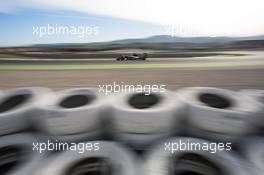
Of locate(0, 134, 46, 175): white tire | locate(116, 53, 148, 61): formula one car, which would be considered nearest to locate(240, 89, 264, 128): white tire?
locate(116, 53, 148, 61): formula one car

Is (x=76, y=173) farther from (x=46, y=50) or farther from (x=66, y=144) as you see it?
(x=46, y=50)

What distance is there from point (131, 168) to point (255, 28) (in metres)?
0.90

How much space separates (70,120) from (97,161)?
213mm

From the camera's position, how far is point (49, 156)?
4.06ft

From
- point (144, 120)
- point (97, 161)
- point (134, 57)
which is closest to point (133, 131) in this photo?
point (144, 120)

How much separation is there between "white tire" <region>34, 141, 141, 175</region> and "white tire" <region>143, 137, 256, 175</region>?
8cm

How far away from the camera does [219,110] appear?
1.24 metres

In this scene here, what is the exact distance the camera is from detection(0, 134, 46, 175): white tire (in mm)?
1210

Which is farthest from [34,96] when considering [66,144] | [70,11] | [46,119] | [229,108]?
[229,108]

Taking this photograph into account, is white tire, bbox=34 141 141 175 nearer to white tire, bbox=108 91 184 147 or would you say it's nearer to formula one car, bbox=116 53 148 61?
white tire, bbox=108 91 184 147

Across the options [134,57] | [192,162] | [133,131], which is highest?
[134,57]

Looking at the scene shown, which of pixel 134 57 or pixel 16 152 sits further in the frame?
pixel 134 57

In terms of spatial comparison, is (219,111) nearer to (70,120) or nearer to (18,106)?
(70,120)

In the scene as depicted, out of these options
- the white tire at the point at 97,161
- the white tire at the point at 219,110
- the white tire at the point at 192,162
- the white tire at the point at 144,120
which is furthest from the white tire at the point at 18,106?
the white tire at the point at 219,110
